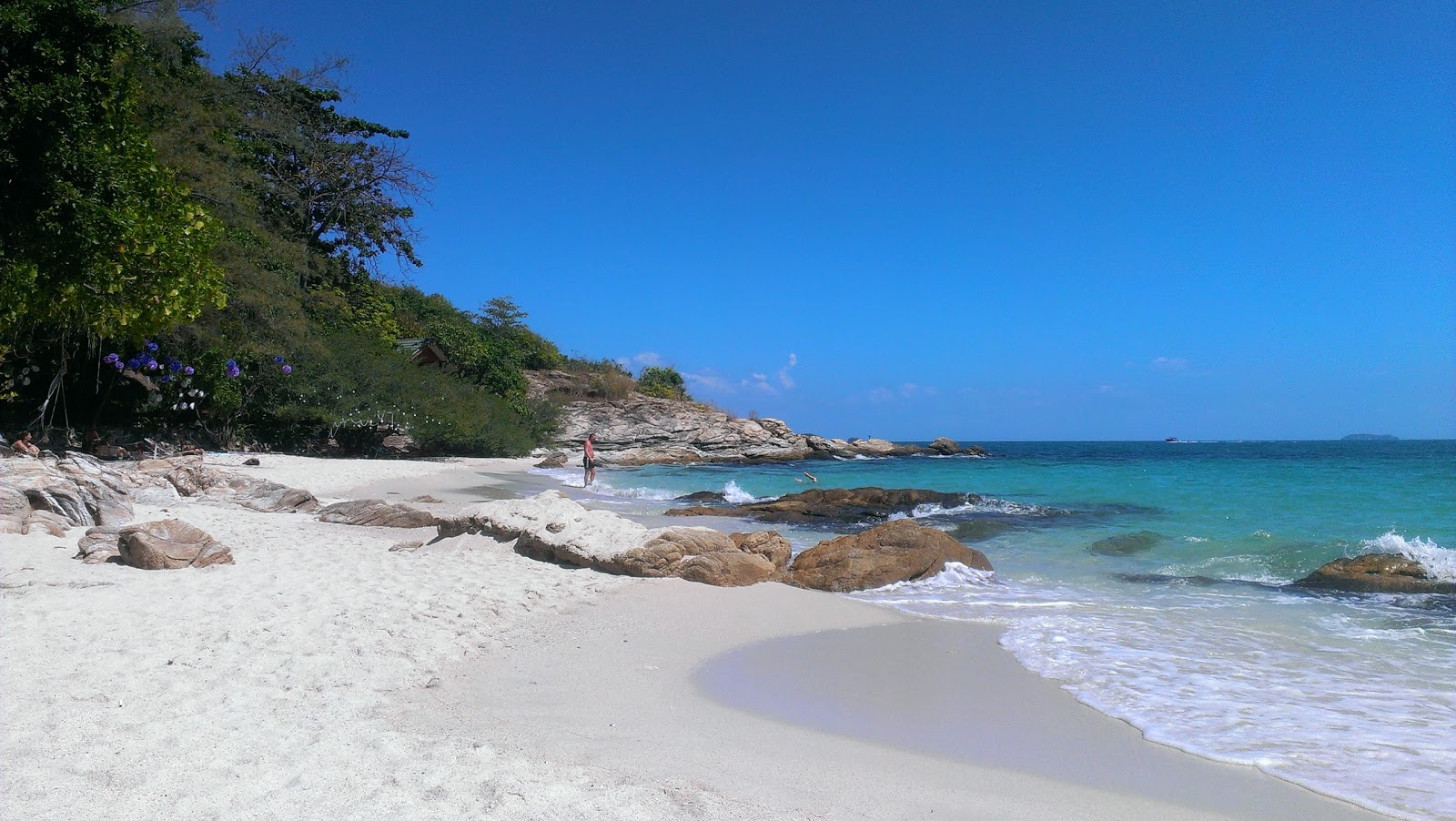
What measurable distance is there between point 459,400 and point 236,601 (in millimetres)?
23802

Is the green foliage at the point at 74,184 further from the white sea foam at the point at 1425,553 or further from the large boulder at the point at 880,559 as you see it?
the white sea foam at the point at 1425,553

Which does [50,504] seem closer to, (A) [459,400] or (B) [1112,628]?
(B) [1112,628]

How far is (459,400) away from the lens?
2856 cm

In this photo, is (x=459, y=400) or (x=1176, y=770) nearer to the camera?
(x=1176, y=770)

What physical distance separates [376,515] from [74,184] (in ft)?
19.2

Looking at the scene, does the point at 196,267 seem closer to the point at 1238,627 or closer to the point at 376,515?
the point at 376,515

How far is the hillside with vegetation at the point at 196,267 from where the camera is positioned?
33.1ft

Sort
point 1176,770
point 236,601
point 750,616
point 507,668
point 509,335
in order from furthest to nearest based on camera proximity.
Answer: point 509,335
point 750,616
point 236,601
point 507,668
point 1176,770

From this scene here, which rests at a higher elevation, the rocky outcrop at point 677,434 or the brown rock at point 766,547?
the rocky outcrop at point 677,434

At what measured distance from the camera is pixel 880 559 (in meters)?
9.04

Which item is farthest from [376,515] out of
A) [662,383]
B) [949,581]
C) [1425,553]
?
[662,383]

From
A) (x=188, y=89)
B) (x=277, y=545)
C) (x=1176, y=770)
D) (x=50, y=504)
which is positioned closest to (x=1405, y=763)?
(x=1176, y=770)

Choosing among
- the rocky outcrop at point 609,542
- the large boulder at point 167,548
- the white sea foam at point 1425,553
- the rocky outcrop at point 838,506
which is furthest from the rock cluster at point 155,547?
the white sea foam at point 1425,553

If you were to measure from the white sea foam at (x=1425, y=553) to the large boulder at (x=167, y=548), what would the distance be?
13.6 meters
